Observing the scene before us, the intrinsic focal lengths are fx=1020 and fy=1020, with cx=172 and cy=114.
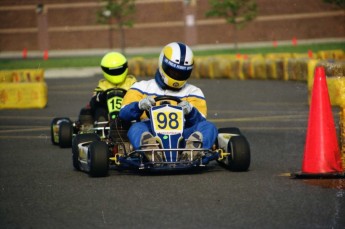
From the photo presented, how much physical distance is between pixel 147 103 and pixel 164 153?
62 cm

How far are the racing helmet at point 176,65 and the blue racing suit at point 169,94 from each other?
13 cm

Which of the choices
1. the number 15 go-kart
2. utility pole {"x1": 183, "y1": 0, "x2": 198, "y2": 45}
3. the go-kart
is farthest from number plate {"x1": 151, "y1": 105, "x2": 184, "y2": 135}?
utility pole {"x1": 183, "y1": 0, "x2": 198, "y2": 45}

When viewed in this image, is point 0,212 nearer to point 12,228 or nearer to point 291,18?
point 12,228

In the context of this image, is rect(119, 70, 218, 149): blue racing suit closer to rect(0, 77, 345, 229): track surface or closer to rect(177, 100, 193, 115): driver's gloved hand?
rect(177, 100, 193, 115): driver's gloved hand

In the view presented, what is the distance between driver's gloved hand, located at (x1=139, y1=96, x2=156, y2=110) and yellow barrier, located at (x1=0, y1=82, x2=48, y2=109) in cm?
1088

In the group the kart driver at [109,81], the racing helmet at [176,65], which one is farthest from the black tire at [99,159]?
the kart driver at [109,81]

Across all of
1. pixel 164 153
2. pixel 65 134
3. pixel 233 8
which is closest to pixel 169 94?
pixel 164 153

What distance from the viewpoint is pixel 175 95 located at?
1014cm

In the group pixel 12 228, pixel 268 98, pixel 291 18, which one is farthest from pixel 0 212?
pixel 291 18

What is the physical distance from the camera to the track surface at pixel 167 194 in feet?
22.4

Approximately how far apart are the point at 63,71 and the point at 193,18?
26711 mm

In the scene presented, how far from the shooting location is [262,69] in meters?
28.0

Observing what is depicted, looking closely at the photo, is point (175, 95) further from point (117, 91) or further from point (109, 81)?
point (109, 81)

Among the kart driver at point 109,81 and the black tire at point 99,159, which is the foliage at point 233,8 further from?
the black tire at point 99,159
